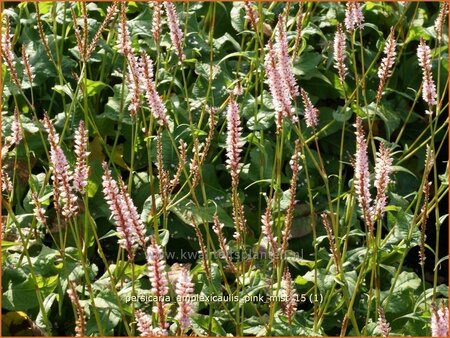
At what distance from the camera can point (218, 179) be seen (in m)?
3.27

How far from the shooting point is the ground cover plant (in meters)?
2.31

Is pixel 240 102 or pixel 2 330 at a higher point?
pixel 240 102

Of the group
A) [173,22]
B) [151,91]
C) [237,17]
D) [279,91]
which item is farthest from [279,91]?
[237,17]

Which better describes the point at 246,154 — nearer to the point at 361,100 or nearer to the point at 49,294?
the point at 361,100

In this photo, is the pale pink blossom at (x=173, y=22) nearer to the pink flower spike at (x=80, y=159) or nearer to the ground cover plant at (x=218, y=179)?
the ground cover plant at (x=218, y=179)

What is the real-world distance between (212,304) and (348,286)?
1.33ft

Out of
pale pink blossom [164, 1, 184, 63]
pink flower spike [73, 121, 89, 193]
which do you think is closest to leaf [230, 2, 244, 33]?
pale pink blossom [164, 1, 184, 63]

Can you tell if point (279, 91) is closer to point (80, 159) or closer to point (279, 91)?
point (279, 91)

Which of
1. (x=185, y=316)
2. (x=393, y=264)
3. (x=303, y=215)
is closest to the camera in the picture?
(x=185, y=316)

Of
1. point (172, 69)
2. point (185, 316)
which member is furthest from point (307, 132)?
point (185, 316)

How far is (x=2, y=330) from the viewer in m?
2.68

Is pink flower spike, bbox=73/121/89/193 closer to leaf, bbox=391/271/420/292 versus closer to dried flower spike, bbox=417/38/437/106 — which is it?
dried flower spike, bbox=417/38/437/106

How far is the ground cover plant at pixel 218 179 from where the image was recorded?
231cm

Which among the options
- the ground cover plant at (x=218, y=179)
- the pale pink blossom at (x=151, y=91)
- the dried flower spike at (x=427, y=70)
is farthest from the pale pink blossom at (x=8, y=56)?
the dried flower spike at (x=427, y=70)
